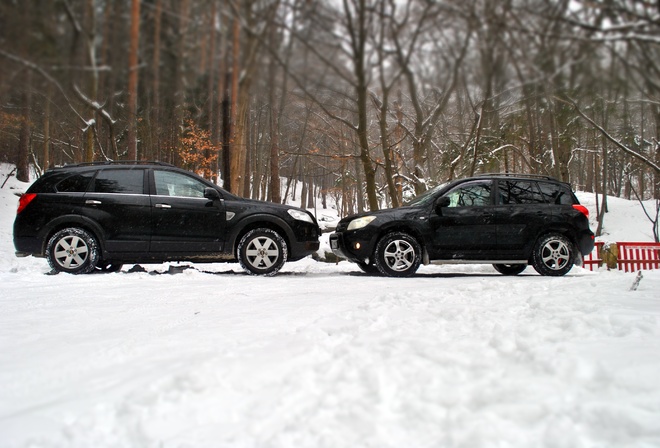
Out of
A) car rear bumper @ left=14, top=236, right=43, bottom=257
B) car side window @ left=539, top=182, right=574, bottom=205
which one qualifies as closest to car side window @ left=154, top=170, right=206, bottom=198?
car rear bumper @ left=14, top=236, right=43, bottom=257

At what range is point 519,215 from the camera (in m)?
6.59

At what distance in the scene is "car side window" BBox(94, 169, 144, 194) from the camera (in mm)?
5973

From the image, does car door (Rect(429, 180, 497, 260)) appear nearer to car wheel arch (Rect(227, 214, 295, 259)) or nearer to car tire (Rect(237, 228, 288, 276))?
car wheel arch (Rect(227, 214, 295, 259))

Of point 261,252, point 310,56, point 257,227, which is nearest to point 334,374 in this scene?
point 310,56

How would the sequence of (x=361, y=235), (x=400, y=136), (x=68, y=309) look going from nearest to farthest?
1. (x=400, y=136)
2. (x=68, y=309)
3. (x=361, y=235)

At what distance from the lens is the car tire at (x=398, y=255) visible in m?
6.48

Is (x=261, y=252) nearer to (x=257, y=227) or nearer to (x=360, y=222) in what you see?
(x=257, y=227)

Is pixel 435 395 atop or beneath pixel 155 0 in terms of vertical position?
beneath

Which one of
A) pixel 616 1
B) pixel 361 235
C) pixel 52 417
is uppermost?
pixel 616 1

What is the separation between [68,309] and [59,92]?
2.89 meters

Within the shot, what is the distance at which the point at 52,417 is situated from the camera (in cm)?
162

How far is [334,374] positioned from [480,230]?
5.07 meters

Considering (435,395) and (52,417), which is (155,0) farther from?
(435,395)

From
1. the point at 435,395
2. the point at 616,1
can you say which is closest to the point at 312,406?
the point at 435,395
